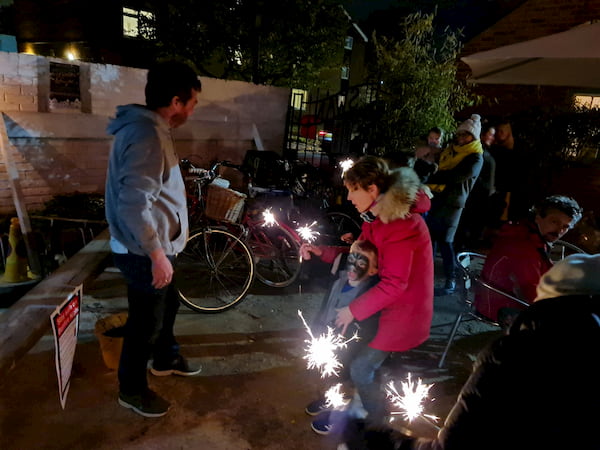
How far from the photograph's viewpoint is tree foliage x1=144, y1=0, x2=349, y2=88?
38.6ft

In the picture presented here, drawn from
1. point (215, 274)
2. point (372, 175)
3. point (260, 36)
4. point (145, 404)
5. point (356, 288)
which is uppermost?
point (260, 36)

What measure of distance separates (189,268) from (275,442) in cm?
304

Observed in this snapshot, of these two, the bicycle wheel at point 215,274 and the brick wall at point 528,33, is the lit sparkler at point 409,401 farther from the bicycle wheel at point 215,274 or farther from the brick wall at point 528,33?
the brick wall at point 528,33

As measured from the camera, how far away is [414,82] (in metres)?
7.86

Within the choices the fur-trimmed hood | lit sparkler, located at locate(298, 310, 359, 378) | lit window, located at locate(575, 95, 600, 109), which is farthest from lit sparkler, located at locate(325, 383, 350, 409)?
lit window, located at locate(575, 95, 600, 109)

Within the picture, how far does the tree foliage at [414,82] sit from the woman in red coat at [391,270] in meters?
5.82

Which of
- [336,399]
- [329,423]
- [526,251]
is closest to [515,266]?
[526,251]

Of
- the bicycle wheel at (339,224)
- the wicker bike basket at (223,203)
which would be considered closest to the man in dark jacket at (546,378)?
the wicker bike basket at (223,203)

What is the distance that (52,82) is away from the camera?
5.74 metres

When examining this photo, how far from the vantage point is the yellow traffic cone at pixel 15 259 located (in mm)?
5074

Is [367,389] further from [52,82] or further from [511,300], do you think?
[52,82]

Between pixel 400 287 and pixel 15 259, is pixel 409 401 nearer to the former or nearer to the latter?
pixel 400 287

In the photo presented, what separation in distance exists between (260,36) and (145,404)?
10.2 meters

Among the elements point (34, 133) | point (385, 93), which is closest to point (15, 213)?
point (34, 133)
